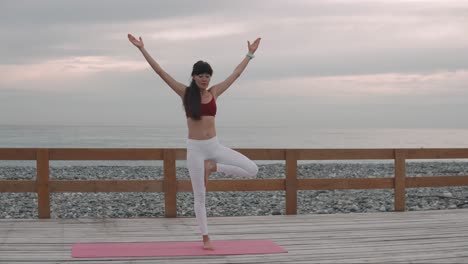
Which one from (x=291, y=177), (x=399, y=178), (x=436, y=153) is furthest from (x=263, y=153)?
(x=436, y=153)

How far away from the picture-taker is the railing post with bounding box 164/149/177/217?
9242 mm

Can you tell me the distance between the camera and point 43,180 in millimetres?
9070

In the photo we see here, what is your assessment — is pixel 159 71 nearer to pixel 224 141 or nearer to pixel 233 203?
pixel 233 203

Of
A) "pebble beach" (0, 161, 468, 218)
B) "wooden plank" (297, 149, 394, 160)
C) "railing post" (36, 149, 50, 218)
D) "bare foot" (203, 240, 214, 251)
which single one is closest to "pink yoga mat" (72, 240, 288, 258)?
"bare foot" (203, 240, 214, 251)

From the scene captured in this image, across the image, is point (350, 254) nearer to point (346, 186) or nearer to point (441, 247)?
point (441, 247)

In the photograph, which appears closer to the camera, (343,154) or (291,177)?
(291,177)

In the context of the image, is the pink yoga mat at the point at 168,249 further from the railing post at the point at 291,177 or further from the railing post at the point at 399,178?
the railing post at the point at 399,178

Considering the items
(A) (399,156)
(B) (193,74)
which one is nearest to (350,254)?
(B) (193,74)

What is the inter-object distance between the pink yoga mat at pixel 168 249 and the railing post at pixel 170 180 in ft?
6.13

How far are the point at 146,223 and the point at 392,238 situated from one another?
10.1 ft

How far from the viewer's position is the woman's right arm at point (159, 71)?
21.4 ft

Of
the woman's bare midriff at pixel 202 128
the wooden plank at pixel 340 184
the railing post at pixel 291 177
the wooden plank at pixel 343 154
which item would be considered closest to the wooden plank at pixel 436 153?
the wooden plank at pixel 343 154

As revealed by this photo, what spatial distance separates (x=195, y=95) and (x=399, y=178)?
4.81m

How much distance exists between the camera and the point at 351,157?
9.91m
